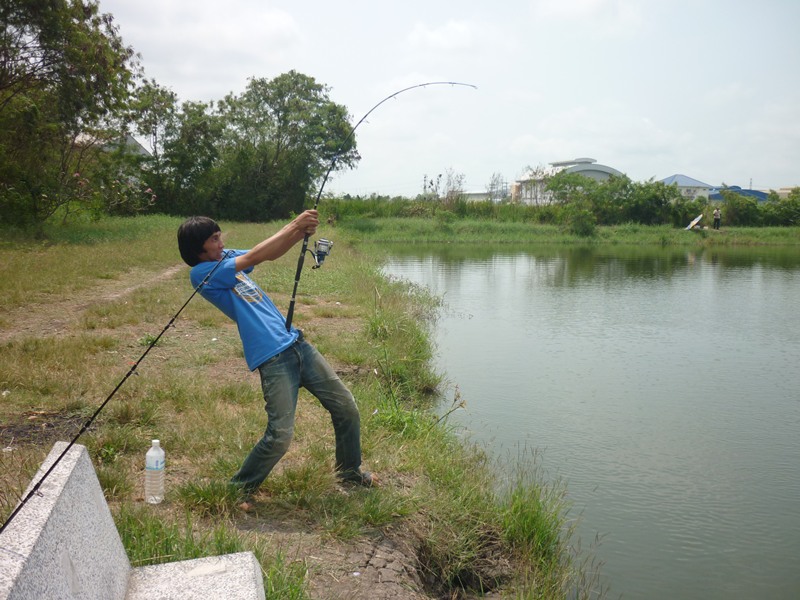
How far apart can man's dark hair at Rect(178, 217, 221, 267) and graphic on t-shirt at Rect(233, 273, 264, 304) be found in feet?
0.86

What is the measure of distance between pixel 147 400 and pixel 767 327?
1100 cm

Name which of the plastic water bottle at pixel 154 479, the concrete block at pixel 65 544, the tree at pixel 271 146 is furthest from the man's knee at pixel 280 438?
the tree at pixel 271 146

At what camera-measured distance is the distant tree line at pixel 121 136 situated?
56.7 ft

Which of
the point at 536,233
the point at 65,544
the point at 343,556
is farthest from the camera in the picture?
the point at 536,233

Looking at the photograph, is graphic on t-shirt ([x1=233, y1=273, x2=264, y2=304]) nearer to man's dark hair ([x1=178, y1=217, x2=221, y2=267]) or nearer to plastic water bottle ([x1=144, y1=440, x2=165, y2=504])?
man's dark hair ([x1=178, y1=217, x2=221, y2=267])

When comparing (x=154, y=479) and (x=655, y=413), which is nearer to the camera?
(x=154, y=479)

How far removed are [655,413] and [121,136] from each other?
25.5 m

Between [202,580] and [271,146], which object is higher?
[271,146]

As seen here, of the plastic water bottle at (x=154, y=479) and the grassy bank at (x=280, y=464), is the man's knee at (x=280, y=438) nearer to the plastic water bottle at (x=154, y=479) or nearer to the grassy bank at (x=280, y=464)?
the grassy bank at (x=280, y=464)

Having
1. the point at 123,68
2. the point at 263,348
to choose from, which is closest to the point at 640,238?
the point at 123,68

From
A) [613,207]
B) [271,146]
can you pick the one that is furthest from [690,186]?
[271,146]

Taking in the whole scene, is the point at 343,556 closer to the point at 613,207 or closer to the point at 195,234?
the point at 195,234

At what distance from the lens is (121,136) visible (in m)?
28.1

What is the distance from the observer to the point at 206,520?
3.62 metres
